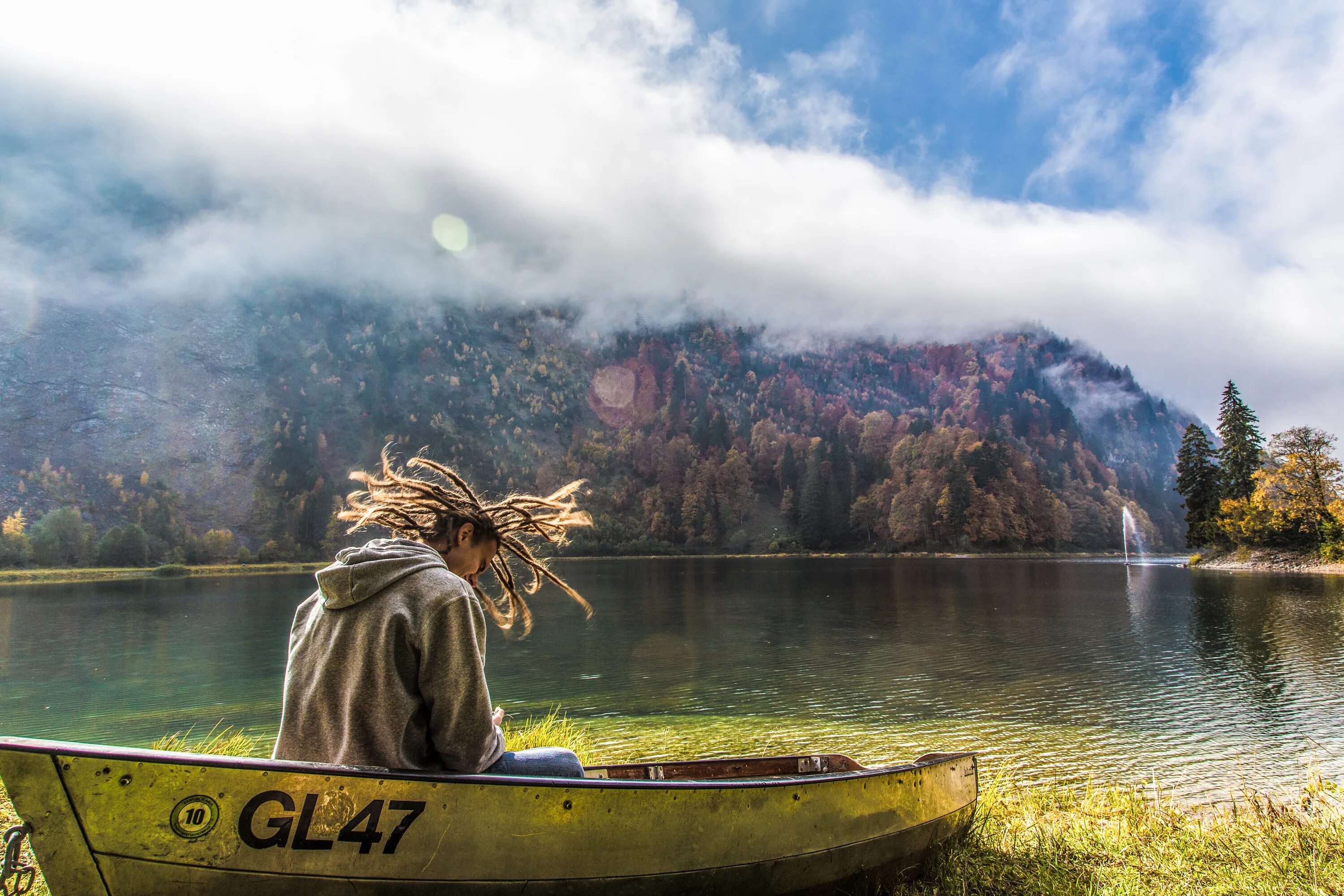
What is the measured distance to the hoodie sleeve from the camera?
11.5 feet

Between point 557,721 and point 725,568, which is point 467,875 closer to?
point 557,721

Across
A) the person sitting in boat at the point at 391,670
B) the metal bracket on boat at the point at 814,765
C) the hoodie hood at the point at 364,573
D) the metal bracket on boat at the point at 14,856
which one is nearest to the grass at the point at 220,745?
the metal bracket on boat at the point at 14,856

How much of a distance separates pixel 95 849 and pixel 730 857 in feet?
11.8

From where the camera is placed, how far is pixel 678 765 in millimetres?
7090

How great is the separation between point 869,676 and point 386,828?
22.0 metres

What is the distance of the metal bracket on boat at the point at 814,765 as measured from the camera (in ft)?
25.5

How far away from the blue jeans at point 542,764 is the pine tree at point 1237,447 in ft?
318

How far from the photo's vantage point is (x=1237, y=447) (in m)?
79.6

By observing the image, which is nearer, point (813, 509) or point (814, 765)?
point (814, 765)

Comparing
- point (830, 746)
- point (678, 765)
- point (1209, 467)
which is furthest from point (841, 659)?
point (1209, 467)

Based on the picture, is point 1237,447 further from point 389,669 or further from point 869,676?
point 389,669

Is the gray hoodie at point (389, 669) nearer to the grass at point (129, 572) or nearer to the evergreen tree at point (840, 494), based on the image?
the grass at point (129, 572)

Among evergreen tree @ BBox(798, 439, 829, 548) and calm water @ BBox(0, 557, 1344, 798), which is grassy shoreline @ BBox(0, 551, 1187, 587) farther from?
calm water @ BBox(0, 557, 1344, 798)

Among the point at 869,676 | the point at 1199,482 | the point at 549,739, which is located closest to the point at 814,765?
the point at 549,739
